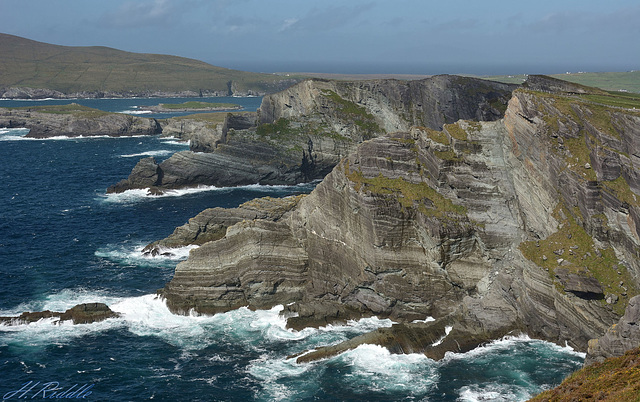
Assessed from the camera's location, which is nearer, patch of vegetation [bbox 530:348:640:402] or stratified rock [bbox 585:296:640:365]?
patch of vegetation [bbox 530:348:640:402]

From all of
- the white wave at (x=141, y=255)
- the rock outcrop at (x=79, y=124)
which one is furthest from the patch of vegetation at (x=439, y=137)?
the rock outcrop at (x=79, y=124)

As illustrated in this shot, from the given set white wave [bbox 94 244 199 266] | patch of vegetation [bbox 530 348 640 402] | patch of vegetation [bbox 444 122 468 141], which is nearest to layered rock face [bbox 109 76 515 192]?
white wave [bbox 94 244 199 266]

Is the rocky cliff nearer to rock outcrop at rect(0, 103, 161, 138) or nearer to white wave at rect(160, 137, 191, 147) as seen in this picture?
white wave at rect(160, 137, 191, 147)

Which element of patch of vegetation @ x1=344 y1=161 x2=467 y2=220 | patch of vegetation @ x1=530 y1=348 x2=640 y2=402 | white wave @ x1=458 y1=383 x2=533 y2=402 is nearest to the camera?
patch of vegetation @ x1=530 y1=348 x2=640 y2=402

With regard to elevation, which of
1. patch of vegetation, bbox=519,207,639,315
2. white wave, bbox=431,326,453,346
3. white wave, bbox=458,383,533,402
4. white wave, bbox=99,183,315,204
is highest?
patch of vegetation, bbox=519,207,639,315

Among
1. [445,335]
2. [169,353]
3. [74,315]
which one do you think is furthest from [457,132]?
[74,315]

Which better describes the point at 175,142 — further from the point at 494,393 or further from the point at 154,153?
the point at 494,393
